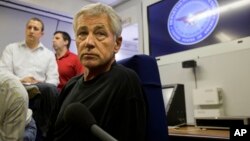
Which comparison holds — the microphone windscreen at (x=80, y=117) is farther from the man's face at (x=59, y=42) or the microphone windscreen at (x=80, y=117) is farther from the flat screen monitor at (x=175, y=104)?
the man's face at (x=59, y=42)

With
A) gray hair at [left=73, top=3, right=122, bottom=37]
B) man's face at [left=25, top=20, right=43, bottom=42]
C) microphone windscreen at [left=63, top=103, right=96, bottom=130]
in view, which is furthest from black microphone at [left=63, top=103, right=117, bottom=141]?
man's face at [left=25, top=20, right=43, bottom=42]

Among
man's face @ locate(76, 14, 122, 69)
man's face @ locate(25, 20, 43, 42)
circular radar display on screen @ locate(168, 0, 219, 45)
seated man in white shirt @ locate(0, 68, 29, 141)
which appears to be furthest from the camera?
man's face @ locate(25, 20, 43, 42)

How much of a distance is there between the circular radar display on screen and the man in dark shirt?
1.38 metres

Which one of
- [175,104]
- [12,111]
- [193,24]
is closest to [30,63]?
[12,111]

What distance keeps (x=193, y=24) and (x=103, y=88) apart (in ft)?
5.48

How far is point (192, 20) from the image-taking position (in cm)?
235

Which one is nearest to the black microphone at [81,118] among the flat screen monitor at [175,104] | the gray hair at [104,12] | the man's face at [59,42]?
the gray hair at [104,12]

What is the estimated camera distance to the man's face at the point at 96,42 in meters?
0.96

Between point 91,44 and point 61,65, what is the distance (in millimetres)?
1809

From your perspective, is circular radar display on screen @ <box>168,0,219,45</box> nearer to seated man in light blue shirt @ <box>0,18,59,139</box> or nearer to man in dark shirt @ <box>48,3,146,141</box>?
seated man in light blue shirt @ <box>0,18,59,139</box>

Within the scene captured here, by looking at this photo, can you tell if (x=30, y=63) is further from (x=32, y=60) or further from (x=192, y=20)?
(x=192, y=20)

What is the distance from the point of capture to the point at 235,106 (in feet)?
6.11

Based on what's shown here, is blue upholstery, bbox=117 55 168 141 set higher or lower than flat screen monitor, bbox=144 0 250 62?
lower

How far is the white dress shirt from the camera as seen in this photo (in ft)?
7.79
